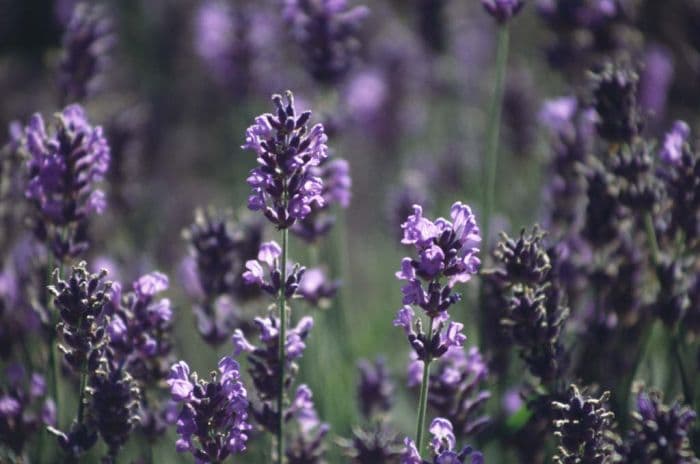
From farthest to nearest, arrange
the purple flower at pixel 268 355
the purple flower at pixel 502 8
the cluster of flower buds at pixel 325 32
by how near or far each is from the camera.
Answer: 1. the cluster of flower buds at pixel 325 32
2. the purple flower at pixel 502 8
3. the purple flower at pixel 268 355

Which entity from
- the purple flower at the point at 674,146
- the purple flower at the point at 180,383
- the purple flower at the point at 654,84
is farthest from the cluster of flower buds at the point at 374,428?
the purple flower at the point at 654,84

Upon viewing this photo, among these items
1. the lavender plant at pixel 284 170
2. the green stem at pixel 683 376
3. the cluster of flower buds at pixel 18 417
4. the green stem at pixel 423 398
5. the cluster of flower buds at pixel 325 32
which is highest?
the cluster of flower buds at pixel 325 32

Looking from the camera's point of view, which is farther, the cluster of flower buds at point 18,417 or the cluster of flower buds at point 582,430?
the cluster of flower buds at point 18,417

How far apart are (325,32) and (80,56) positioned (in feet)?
2.79

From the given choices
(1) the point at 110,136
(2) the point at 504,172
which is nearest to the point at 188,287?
(1) the point at 110,136

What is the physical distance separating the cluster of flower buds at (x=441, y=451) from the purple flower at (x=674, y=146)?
3.46 feet

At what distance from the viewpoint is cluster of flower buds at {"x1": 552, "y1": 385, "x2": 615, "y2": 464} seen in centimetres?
193

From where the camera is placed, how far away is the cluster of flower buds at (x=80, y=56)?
2.84m

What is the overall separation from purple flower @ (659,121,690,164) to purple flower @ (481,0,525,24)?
2.00ft

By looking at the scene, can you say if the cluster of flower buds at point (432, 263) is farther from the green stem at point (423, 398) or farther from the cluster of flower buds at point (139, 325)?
the cluster of flower buds at point (139, 325)

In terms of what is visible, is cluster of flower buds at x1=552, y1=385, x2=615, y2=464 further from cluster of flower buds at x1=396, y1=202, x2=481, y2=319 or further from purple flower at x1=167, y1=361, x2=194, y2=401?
purple flower at x1=167, y1=361, x2=194, y2=401

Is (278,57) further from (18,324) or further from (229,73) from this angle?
(18,324)

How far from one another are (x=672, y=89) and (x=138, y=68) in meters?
3.54

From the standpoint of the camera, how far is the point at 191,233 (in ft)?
8.48
